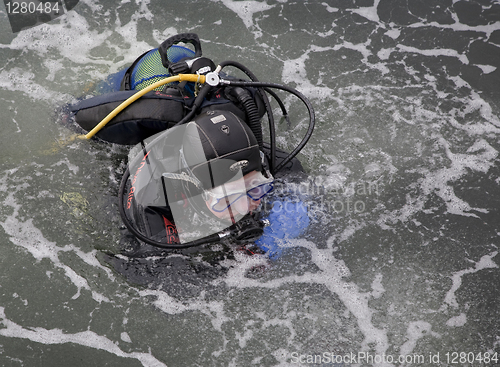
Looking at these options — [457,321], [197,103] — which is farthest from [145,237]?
[457,321]

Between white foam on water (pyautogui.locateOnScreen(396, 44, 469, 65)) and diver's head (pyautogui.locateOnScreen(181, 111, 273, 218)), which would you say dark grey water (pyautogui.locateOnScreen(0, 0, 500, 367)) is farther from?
diver's head (pyautogui.locateOnScreen(181, 111, 273, 218))

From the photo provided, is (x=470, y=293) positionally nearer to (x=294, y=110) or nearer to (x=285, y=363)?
(x=285, y=363)

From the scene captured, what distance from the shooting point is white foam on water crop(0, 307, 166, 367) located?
3104 mm

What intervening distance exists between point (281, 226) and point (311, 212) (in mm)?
372

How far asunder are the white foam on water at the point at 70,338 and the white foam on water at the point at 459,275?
2344 mm

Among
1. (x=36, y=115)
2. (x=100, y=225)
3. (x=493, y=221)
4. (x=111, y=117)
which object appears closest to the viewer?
(x=111, y=117)

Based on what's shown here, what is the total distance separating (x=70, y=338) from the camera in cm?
313

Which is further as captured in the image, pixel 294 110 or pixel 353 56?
pixel 353 56

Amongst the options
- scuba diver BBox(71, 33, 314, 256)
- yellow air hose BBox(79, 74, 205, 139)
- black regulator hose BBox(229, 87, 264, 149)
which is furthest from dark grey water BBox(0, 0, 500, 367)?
black regulator hose BBox(229, 87, 264, 149)

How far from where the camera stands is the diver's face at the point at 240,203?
288cm

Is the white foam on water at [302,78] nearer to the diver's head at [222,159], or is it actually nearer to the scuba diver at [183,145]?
the scuba diver at [183,145]

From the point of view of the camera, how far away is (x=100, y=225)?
12.0 ft

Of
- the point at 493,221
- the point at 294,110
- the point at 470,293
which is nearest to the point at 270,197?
the point at 294,110

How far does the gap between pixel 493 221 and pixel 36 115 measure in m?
4.66
